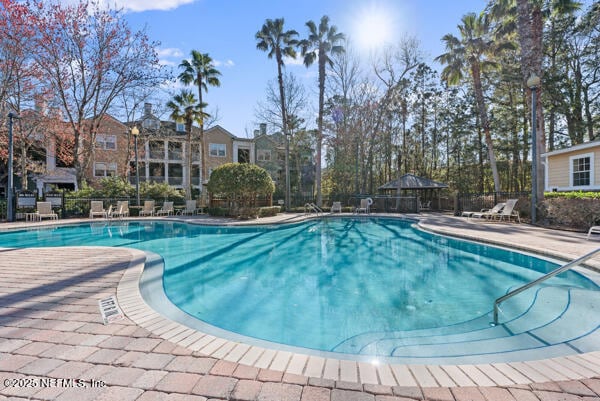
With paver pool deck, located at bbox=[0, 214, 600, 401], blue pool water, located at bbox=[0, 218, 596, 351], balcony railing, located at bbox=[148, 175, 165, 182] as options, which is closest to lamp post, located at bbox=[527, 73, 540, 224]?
blue pool water, located at bbox=[0, 218, 596, 351]

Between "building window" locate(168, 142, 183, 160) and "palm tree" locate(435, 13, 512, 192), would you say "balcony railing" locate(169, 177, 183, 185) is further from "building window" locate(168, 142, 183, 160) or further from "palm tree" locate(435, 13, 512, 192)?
"palm tree" locate(435, 13, 512, 192)

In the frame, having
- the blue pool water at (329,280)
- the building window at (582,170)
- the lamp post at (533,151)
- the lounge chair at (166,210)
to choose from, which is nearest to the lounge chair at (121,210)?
the lounge chair at (166,210)

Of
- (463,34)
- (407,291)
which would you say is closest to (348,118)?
(463,34)

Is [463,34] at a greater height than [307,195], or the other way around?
[463,34]

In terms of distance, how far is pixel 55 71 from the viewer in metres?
14.4

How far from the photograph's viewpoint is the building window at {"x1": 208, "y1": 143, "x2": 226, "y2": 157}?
1108 inches

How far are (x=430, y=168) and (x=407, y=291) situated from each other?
2727 centimetres

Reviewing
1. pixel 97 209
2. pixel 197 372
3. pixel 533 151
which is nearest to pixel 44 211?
pixel 97 209

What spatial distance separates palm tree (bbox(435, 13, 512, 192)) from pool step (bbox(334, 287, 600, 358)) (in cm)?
1517

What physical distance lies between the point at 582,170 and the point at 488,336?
550 inches

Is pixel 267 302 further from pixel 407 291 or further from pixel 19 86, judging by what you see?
pixel 19 86

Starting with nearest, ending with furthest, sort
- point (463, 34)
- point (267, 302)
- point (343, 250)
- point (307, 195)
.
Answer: point (267, 302)
point (343, 250)
point (463, 34)
point (307, 195)

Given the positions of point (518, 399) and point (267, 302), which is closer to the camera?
point (518, 399)

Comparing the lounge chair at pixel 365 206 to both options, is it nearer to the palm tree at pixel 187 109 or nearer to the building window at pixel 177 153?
the palm tree at pixel 187 109
